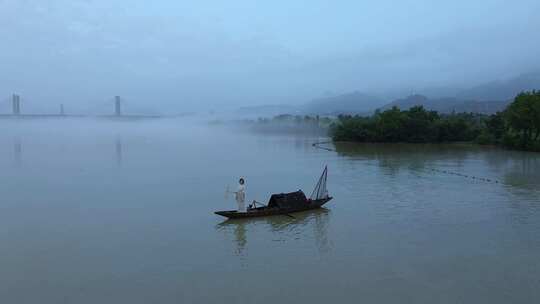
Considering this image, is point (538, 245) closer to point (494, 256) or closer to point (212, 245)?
point (494, 256)

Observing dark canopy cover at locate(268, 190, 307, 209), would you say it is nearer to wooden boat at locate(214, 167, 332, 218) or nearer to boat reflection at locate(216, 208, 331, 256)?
wooden boat at locate(214, 167, 332, 218)

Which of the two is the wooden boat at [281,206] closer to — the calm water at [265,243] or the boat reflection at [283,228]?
the boat reflection at [283,228]

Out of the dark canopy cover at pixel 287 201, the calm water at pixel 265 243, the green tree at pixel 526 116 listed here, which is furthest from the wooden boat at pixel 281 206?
the green tree at pixel 526 116

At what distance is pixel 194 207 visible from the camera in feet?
54.4

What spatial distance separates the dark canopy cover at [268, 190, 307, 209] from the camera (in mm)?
15383

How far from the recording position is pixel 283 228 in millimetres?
13852

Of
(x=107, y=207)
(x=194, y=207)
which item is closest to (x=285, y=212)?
(x=194, y=207)

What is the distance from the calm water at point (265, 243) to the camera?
29.9ft

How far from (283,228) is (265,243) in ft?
5.37

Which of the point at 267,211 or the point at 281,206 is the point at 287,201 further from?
the point at 267,211

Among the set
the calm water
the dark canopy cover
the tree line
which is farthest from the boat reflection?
the tree line

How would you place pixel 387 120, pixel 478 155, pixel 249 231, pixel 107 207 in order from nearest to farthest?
pixel 249 231 → pixel 107 207 → pixel 478 155 → pixel 387 120

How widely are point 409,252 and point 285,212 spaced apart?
4837 millimetres

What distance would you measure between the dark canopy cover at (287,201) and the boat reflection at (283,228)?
325 mm
